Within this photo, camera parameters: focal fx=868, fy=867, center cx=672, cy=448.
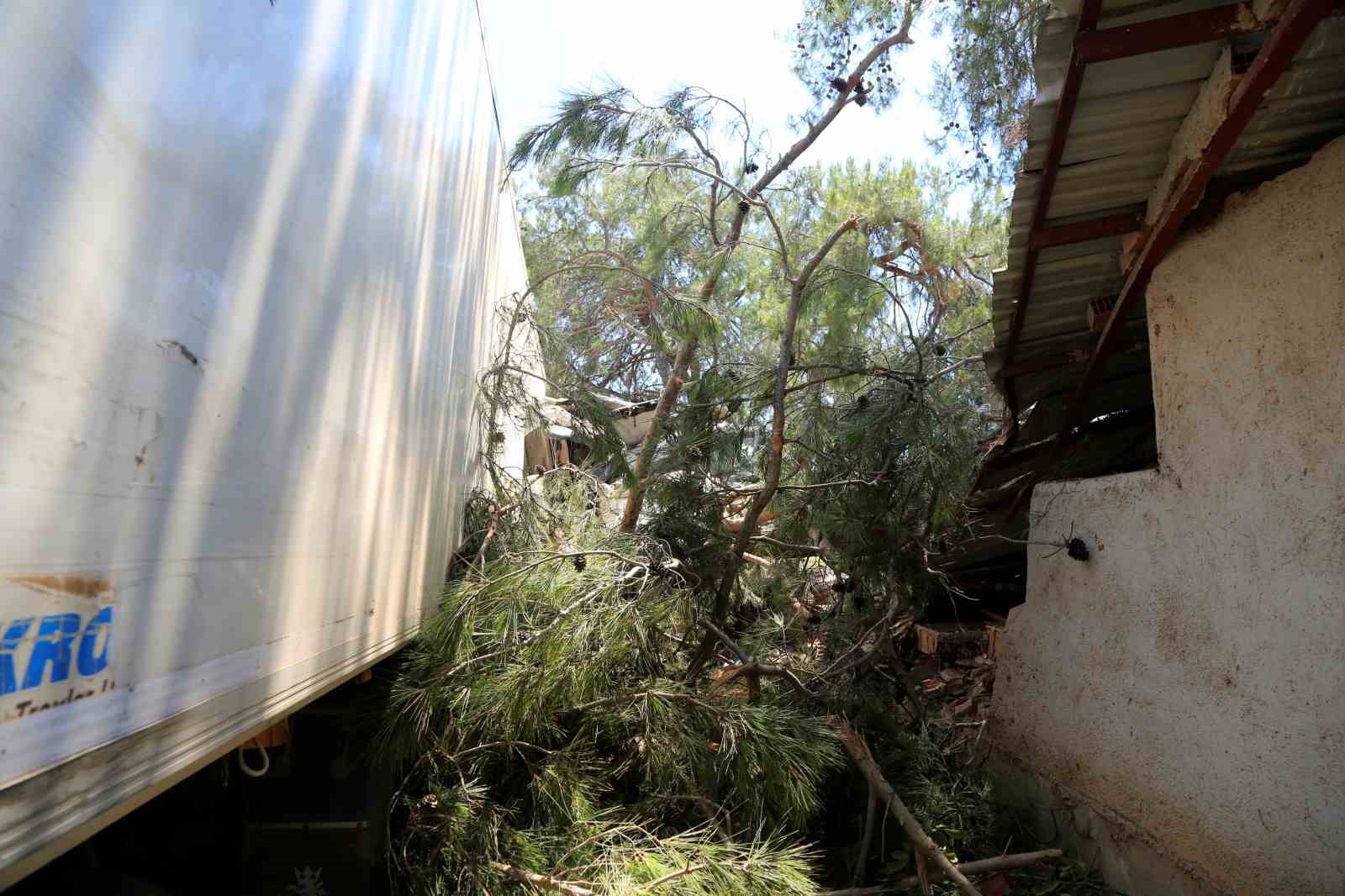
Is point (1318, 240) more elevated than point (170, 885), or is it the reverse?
point (1318, 240)

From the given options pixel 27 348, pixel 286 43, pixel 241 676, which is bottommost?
pixel 241 676

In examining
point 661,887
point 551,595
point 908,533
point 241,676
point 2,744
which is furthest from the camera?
point 908,533

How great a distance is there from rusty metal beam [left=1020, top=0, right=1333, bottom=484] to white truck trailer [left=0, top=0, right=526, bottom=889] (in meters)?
2.19

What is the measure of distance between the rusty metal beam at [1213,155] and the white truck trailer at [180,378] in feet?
7.18

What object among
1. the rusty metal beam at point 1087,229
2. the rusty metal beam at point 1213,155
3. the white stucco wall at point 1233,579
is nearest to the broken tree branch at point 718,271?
the rusty metal beam at point 1087,229

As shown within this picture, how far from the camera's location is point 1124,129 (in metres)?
2.72

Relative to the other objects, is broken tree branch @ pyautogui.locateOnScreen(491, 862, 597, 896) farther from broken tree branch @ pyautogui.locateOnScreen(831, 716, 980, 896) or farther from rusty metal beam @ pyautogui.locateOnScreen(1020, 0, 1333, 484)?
rusty metal beam @ pyautogui.locateOnScreen(1020, 0, 1333, 484)

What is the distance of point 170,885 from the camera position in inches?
102

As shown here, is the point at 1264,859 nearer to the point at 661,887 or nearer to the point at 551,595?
the point at 661,887

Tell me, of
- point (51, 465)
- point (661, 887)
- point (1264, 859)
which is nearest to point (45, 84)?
point (51, 465)

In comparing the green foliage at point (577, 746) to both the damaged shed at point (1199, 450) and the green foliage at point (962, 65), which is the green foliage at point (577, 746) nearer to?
the damaged shed at point (1199, 450)

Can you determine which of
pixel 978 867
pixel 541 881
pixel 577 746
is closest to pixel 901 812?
pixel 978 867

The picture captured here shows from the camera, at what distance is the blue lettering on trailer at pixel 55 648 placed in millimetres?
944

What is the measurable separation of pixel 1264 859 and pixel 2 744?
3150mm
